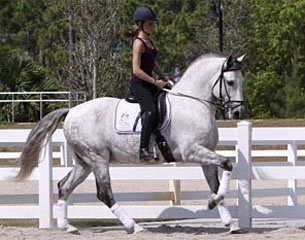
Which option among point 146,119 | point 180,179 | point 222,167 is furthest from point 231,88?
point 180,179

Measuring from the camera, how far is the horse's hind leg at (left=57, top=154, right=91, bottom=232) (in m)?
11.4

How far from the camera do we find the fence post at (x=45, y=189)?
11.9 m

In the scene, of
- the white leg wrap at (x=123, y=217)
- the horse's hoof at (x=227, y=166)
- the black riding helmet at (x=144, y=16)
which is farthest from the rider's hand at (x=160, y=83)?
the white leg wrap at (x=123, y=217)

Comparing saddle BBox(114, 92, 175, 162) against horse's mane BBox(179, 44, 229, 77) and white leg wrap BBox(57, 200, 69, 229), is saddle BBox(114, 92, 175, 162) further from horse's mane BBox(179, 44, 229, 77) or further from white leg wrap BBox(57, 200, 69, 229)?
white leg wrap BBox(57, 200, 69, 229)

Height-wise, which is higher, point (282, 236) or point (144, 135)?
point (144, 135)

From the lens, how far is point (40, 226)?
39.1 feet

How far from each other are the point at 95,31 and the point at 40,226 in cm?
3057

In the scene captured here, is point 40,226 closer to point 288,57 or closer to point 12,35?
point 288,57

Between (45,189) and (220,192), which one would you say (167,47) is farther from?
(220,192)

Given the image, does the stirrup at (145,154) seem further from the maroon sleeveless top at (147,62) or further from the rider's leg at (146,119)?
the maroon sleeveless top at (147,62)

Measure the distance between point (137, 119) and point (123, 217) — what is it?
1.19m

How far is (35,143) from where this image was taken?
38.3 ft

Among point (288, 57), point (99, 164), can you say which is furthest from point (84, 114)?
point (288, 57)

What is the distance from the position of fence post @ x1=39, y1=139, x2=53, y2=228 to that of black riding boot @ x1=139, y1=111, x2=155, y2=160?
1.48m
